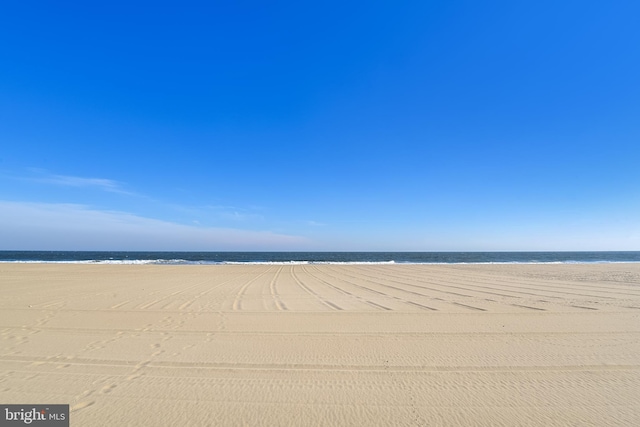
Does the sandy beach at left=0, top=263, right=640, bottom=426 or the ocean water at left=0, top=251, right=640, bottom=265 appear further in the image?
the ocean water at left=0, top=251, right=640, bottom=265

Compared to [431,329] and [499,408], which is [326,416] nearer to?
[499,408]

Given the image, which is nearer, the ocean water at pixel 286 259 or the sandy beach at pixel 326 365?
the sandy beach at pixel 326 365

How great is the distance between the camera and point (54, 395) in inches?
144

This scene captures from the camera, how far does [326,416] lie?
3.26 meters

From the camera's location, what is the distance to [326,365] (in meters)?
4.58

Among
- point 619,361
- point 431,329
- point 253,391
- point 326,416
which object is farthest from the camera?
point 431,329

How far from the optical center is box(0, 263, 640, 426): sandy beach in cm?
333

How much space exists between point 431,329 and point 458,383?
2.67m

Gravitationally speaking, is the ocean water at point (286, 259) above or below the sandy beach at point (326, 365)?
below

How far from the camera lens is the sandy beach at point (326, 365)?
10.9 ft

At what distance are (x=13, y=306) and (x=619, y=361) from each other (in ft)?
49.7

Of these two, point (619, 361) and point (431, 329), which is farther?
point (431, 329)

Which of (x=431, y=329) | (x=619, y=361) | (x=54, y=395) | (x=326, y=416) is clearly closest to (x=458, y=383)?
(x=326, y=416)

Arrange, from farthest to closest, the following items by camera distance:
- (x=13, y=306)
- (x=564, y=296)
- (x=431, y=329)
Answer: (x=564, y=296), (x=13, y=306), (x=431, y=329)
